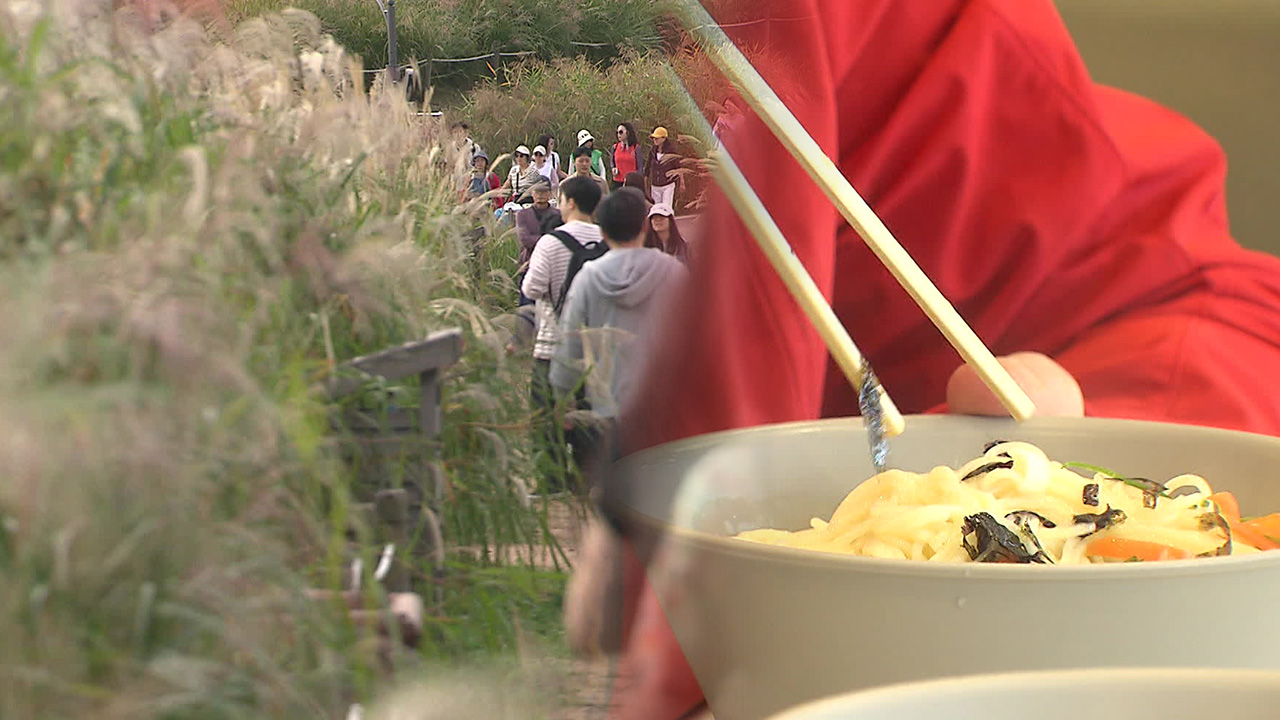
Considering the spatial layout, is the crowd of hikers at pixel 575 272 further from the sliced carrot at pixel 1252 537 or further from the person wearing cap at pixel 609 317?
the sliced carrot at pixel 1252 537

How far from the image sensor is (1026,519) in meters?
0.23

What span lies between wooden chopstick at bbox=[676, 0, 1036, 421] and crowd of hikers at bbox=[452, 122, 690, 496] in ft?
0.13

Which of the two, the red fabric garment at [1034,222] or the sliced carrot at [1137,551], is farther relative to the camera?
the red fabric garment at [1034,222]

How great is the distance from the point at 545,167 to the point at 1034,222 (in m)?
0.28

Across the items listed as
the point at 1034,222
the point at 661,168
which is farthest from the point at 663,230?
the point at 1034,222

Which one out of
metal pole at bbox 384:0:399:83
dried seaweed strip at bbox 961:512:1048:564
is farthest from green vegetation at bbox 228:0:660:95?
dried seaweed strip at bbox 961:512:1048:564

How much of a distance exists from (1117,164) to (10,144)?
16.3 inches

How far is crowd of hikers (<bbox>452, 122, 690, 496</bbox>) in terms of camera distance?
200mm

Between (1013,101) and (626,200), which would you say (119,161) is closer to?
(626,200)

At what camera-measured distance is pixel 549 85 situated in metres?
0.21

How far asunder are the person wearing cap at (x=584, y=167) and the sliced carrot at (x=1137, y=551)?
109mm

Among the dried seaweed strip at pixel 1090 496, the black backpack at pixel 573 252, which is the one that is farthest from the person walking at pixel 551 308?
the dried seaweed strip at pixel 1090 496

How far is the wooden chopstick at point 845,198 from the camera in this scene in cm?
25

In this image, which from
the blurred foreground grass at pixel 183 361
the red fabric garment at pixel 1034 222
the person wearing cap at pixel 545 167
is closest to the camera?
the blurred foreground grass at pixel 183 361
